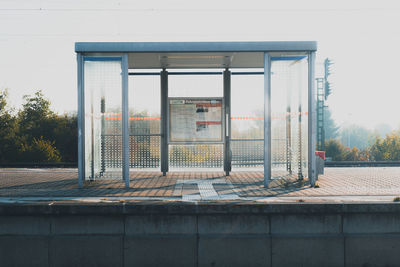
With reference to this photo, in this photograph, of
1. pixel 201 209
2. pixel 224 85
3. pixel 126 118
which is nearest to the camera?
pixel 201 209

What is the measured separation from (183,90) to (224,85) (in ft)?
3.90

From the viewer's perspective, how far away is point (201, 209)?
5.46 meters

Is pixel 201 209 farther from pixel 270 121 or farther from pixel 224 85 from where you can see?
pixel 224 85

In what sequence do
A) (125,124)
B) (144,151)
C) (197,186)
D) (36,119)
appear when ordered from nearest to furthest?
(125,124) < (197,186) < (144,151) < (36,119)

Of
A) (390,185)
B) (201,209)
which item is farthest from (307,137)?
(201,209)

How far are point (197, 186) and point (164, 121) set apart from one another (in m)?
2.82

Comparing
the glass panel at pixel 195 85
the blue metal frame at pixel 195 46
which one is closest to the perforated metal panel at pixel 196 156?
the glass panel at pixel 195 85

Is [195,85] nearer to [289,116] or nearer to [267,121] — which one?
[289,116]

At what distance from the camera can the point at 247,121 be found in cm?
1020

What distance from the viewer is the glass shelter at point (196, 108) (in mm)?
7895

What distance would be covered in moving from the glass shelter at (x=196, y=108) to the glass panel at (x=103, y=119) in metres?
0.02

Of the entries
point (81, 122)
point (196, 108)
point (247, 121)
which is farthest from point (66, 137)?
point (81, 122)

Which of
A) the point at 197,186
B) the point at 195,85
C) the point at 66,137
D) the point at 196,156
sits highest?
the point at 195,85

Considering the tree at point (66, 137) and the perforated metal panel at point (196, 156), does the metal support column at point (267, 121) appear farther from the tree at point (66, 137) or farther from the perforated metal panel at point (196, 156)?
the tree at point (66, 137)
